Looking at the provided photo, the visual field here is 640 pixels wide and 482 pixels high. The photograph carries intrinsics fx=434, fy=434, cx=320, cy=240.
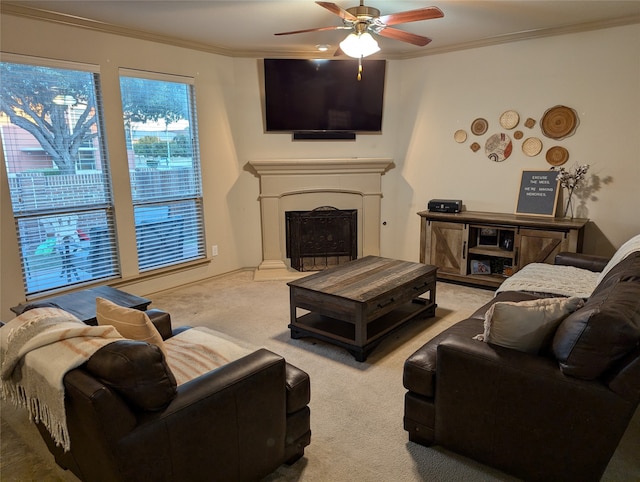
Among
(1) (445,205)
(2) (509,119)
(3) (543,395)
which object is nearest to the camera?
(3) (543,395)

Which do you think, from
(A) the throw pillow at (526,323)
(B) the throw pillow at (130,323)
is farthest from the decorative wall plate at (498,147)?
(B) the throw pillow at (130,323)

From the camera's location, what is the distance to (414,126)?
5.40 meters

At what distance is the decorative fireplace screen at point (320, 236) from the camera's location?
5531 millimetres

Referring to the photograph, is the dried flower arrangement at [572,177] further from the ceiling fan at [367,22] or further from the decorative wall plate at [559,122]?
the ceiling fan at [367,22]

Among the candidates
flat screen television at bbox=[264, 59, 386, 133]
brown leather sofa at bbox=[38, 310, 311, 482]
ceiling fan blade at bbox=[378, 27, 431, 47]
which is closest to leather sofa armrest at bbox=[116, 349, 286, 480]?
brown leather sofa at bbox=[38, 310, 311, 482]

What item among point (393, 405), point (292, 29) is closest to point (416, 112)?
point (292, 29)

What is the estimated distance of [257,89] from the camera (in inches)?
206

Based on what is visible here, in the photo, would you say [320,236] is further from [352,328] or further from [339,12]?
[339,12]

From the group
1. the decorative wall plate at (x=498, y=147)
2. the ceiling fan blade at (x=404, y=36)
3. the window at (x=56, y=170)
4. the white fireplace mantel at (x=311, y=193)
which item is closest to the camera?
the ceiling fan blade at (x=404, y=36)

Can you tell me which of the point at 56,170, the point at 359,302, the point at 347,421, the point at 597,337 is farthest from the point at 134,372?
the point at 56,170

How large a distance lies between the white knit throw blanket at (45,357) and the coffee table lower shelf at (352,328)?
6.01 ft

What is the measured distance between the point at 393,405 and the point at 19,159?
346 cm

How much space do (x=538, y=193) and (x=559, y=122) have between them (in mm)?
739

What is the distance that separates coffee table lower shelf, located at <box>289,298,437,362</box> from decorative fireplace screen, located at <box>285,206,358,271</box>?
189 cm
